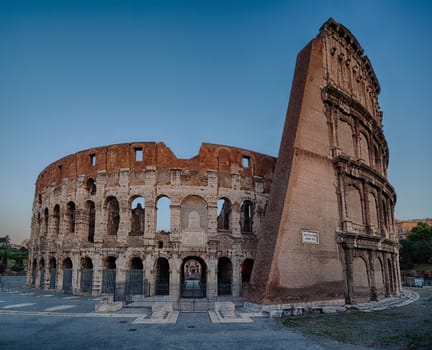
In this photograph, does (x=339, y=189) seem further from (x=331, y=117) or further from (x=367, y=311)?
(x=367, y=311)

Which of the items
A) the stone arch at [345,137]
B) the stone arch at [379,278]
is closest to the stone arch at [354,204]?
the stone arch at [345,137]

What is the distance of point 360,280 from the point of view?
58.8 ft

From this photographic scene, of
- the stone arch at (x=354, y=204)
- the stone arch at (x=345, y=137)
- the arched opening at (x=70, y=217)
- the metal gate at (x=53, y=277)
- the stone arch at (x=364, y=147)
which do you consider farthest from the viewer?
the arched opening at (x=70, y=217)

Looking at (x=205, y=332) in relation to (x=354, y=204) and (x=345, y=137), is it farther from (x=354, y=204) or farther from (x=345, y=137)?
(x=345, y=137)

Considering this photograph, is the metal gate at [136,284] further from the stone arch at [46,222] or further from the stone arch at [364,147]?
the stone arch at [364,147]

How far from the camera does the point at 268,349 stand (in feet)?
26.7

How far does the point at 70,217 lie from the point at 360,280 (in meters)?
20.9

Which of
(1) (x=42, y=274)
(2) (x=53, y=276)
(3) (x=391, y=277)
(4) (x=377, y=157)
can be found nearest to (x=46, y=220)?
(1) (x=42, y=274)

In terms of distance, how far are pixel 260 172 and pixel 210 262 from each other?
768 cm

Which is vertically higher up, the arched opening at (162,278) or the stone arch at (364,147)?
the stone arch at (364,147)

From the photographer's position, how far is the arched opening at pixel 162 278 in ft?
69.4

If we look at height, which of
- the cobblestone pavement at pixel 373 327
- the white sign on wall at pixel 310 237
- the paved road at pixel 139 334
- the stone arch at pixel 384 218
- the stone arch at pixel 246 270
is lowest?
the cobblestone pavement at pixel 373 327

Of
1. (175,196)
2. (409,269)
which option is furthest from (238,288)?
(409,269)

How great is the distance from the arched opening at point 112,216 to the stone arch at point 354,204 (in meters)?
16.1
